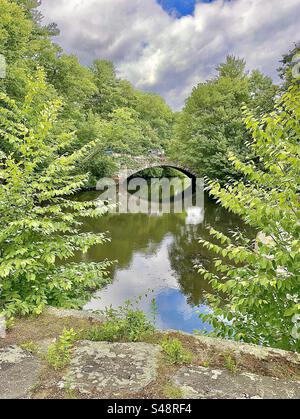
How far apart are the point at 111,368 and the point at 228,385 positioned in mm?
709

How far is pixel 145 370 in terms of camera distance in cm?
177

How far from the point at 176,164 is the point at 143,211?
30.5ft

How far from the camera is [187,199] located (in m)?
21.9

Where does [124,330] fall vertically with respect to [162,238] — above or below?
above

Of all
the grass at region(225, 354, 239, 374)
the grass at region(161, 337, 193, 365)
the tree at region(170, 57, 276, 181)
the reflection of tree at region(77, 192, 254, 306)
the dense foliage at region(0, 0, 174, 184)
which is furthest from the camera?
the tree at region(170, 57, 276, 181)

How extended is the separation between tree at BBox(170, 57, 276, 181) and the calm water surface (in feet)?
17.5

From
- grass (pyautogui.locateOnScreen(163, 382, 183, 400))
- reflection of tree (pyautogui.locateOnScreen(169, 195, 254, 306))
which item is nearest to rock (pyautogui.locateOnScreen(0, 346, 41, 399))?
grass (pyautogui.locateOnScreen(163, 382, 183, 400))

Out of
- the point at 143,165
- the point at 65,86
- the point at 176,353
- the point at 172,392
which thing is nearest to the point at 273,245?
the point at 176,353

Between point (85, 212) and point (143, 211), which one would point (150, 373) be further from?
point (143, 211)

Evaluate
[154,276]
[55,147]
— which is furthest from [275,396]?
[154,276]

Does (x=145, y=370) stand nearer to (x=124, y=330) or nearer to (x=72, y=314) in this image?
(x=124, y=330)

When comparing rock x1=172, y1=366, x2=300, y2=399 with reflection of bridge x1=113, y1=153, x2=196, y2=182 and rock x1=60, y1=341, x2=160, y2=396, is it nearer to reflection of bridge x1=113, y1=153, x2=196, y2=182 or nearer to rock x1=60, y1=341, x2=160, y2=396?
rock x1=60, y1=341, x2=160, y2=396

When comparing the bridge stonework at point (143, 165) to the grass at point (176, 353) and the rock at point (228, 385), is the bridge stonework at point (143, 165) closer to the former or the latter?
the grass at point (176, 353)

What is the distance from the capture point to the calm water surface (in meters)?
6.54
